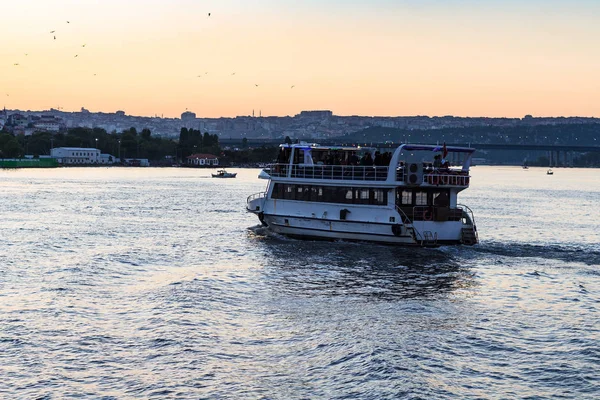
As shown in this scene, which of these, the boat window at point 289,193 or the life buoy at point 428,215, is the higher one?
the boat window at point 289,193

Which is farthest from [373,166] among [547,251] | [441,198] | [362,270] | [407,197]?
[547,251]

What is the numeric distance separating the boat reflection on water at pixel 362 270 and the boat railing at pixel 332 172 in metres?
3.39

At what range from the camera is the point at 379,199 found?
126 feet

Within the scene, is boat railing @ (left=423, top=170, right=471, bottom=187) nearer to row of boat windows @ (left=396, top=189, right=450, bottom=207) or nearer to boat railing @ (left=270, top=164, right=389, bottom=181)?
row of boat windows @ (left=396, top=189, right=450, bottom=207)

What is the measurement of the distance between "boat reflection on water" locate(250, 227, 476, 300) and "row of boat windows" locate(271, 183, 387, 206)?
218 centimetres

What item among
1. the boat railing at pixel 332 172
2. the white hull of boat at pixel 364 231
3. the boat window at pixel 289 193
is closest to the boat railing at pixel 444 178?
the white hull of boat at pixel 364 231

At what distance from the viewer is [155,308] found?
2472 centimetres

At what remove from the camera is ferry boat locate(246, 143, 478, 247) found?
3772 centimetres

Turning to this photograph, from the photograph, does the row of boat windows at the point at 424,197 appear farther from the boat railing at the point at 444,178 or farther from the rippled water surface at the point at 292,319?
the rippled water surface at the point at 292,319

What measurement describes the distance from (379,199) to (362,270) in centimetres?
681

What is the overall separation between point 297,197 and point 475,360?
2293 cm

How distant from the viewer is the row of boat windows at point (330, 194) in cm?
3866

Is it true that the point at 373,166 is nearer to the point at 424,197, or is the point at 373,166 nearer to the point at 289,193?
the point at 424,197

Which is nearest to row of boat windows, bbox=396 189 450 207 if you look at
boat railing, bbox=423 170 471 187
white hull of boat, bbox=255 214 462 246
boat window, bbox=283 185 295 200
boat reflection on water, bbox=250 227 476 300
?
boat railing, bbox=423 170 471 187
